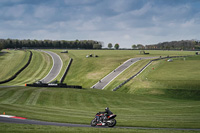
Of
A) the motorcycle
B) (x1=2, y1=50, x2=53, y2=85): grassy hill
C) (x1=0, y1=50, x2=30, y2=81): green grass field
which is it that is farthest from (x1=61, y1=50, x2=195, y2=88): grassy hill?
the motorcycle

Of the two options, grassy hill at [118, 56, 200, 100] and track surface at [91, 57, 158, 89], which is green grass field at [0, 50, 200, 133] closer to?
grassy hill at [118, 56, 200, 100]

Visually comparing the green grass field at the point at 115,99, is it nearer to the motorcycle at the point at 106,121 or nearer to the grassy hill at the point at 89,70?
the grassy hill at the point at 89,70

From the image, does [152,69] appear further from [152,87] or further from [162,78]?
[152,87]

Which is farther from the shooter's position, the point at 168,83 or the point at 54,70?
the point at 54,70

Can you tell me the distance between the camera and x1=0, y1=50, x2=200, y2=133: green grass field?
92.3 ft

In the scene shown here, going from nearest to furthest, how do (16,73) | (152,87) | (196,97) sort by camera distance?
1. (196,97)
2. (152,87)
3. (16,73)

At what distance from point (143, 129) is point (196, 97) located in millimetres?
37670

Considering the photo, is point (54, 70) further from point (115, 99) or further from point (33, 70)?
point (115, 99)

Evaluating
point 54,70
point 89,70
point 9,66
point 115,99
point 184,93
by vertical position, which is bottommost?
point 184,93

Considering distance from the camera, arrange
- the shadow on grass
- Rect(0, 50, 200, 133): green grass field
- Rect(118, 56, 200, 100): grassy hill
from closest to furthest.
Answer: Rect(0, 50, 200, 133): green grass field < the shadow on grass < Rect(118, 56, 200, 100): grassy hill

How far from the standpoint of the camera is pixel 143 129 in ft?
78.9

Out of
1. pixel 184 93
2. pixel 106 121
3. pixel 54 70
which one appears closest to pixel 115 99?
pixel 184 93

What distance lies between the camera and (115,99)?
50.2 m

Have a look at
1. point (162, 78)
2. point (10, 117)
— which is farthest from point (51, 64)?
point (10, 117)
